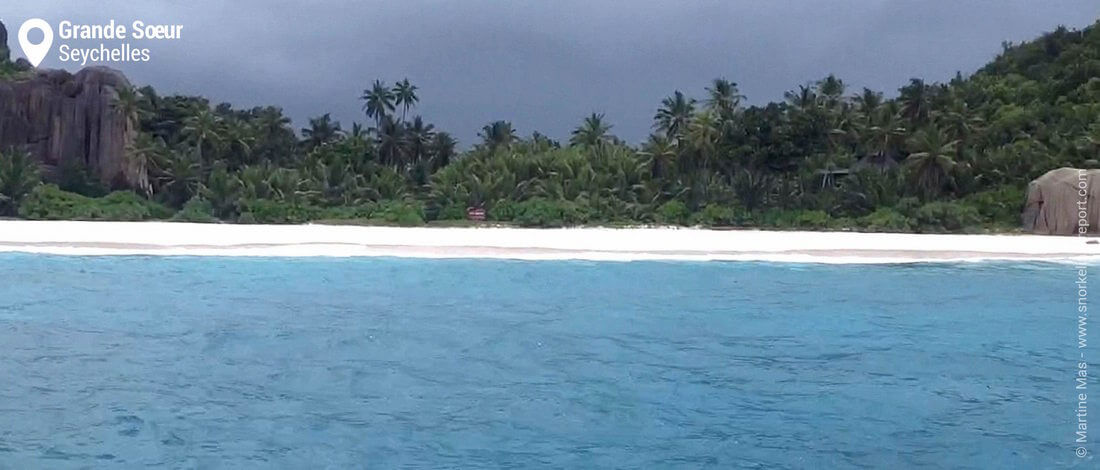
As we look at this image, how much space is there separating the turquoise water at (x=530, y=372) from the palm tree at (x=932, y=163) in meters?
14.7

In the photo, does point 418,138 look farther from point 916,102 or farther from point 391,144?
point 916,102

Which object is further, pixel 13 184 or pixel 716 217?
pixel 13 184

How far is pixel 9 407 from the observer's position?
588 centimetres

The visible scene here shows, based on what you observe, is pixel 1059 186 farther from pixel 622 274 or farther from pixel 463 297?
pixel 463 297

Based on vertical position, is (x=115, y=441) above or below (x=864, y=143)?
below

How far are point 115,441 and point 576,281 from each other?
826cm

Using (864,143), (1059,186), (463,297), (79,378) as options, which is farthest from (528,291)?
(864,143)

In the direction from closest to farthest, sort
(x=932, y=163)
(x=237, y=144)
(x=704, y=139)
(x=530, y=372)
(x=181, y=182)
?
(x=530, y=372), (x=932, y=163), (x=181, y=182), (x=704, y=139), (x=237, y=144)

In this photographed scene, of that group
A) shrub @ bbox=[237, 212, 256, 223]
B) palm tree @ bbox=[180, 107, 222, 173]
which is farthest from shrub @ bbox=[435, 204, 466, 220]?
palm tree @ bbox=[180, 107, 222, 173]

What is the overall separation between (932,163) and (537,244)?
14331 mm

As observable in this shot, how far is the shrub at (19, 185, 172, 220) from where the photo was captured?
24.5 meters

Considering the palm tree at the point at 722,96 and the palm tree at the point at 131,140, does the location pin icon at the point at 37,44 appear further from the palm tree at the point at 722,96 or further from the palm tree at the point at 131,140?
the palm tree at the point at 722,96

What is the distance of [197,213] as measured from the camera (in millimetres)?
24812

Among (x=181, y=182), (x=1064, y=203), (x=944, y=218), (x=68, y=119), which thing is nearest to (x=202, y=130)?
(x=68, y=119)
